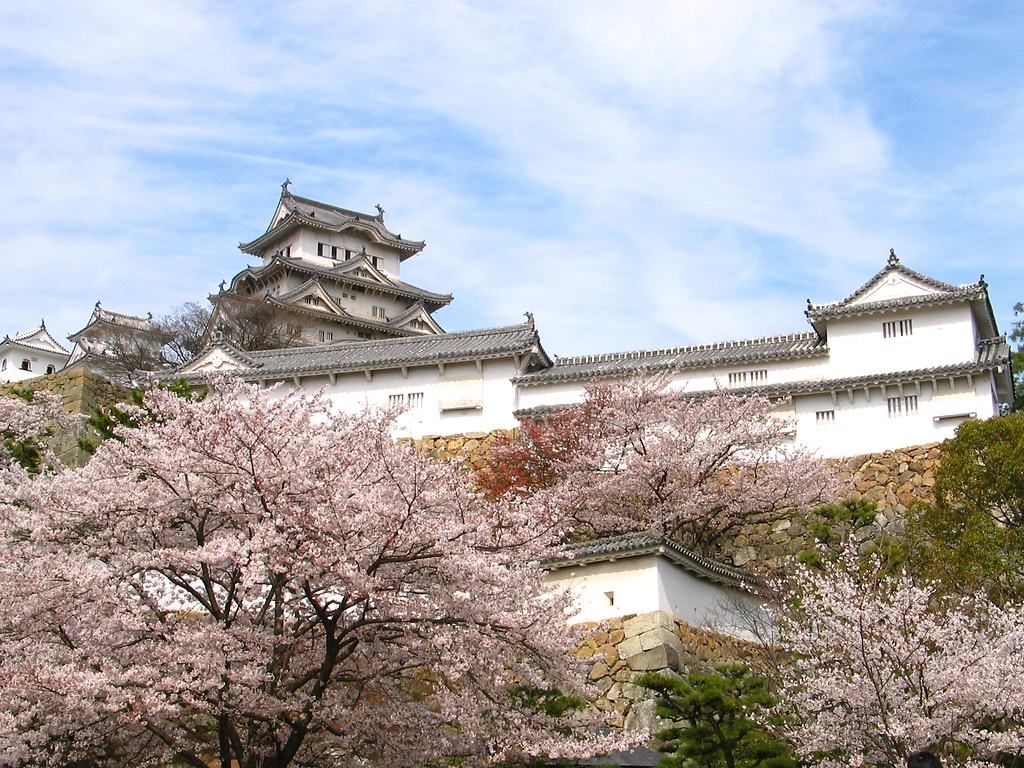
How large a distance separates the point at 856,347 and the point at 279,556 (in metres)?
17.0

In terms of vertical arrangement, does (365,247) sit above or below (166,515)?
above

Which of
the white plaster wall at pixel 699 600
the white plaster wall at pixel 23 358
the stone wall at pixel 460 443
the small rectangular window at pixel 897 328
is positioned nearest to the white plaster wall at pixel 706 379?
the stone wall at pixel 460 443

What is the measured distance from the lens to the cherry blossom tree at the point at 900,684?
1242 centimetres

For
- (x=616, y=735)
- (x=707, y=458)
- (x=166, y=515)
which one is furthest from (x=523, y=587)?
(x=707, y=458)

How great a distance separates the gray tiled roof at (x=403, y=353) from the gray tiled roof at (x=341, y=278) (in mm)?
16469

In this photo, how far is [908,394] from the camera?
971 inches

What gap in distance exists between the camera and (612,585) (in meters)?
16.9

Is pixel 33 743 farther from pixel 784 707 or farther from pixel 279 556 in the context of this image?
pixel 784 707

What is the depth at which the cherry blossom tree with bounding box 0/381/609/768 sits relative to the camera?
11.3 metres

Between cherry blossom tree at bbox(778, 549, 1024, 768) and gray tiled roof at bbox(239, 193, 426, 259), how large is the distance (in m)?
37.9

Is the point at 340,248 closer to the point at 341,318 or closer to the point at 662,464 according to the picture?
the point at 341,318

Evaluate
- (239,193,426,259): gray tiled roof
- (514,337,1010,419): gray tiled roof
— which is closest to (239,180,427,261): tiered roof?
(239,193,426,259): gray tiled roof

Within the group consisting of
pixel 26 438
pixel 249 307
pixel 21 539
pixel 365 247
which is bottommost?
pixel 21 539

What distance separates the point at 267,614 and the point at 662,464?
394 inches
